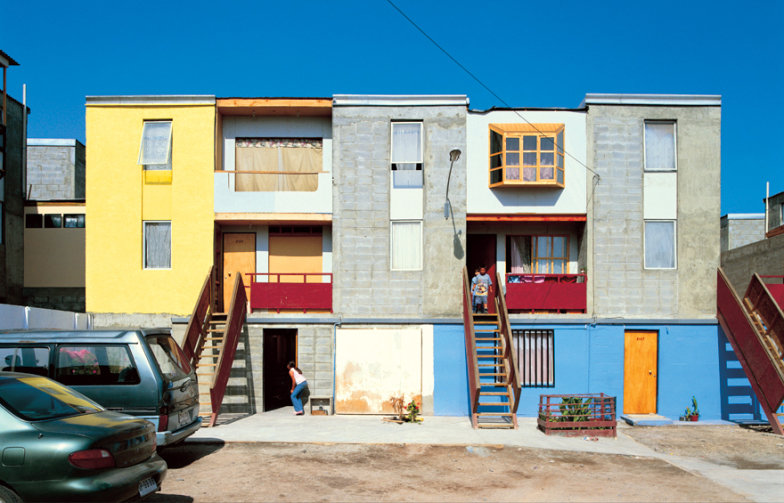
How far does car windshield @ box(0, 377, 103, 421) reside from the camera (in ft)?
20.3

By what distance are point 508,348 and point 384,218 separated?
15.7ft

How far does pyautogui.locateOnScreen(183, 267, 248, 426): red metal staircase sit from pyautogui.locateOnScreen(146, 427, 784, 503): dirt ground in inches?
105

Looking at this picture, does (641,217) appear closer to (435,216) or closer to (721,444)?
(435,216)

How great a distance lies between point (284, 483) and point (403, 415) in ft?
21.0

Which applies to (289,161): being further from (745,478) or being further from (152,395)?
(745,478)

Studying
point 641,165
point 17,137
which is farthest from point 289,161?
point 17,137

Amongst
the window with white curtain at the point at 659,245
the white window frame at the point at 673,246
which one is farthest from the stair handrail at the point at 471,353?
the window with white curtain at the point at 659,245

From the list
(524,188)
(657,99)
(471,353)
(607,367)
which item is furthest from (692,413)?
(657,99)

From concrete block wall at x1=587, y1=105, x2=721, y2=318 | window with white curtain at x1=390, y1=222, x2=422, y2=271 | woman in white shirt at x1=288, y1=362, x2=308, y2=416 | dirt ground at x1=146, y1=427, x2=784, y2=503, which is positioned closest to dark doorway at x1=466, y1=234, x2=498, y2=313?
window with white curtain at x1=390, y1=222, x2=422, y2=271

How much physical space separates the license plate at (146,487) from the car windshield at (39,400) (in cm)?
107

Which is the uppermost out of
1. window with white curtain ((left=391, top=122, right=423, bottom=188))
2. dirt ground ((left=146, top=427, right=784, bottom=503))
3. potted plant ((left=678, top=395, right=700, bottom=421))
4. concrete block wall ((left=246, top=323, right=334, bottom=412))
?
window with white curtain ((left=391, top=122, right=423, bottom=188))

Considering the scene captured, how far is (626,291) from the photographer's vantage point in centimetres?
Answer: 1611

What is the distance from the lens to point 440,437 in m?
12.2

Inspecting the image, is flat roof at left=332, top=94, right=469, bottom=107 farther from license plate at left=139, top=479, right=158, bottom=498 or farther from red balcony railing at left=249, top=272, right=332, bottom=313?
license plate at left=139, top=479, right=158, bottom=498
